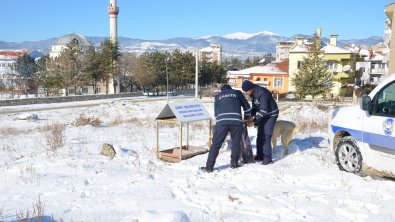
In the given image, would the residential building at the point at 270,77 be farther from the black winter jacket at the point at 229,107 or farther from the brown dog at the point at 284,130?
the black winter jacket at the point at 229,107

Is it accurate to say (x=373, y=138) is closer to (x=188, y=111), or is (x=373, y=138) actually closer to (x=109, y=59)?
(x=188, y=111)

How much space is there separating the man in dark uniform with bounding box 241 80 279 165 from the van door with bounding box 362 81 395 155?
184cm

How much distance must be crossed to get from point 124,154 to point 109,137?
393 centimetres

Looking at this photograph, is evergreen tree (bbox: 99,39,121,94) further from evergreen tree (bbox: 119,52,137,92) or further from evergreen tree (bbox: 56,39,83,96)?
evergreen tree (bbox: 119,52,137,92)

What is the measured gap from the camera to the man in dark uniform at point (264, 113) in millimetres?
7742

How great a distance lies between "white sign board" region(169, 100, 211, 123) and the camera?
8.38 metres

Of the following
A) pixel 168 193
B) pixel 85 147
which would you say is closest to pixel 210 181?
pixel 168 193

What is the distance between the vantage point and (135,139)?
11.7 metres

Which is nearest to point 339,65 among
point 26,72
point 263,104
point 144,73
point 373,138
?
point 144,73

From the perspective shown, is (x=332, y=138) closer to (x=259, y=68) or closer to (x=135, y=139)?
(x=135, y=139)

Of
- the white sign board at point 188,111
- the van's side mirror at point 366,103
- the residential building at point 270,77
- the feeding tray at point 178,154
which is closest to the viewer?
the van's side mirror at point 366,103

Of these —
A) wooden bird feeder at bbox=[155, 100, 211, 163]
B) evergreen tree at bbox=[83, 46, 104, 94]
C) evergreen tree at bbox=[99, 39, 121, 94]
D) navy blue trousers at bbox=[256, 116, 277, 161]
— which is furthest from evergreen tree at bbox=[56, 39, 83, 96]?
navy blue trousers at bbox=[256, 116, 277, 161]

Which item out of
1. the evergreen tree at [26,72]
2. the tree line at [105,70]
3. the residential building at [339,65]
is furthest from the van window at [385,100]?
the evergreen tree at [26,72]

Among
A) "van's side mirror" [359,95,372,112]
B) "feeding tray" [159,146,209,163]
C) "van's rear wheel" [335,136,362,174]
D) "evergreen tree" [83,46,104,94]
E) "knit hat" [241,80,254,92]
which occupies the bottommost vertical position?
"feeding tray" [159,146,209,163]
